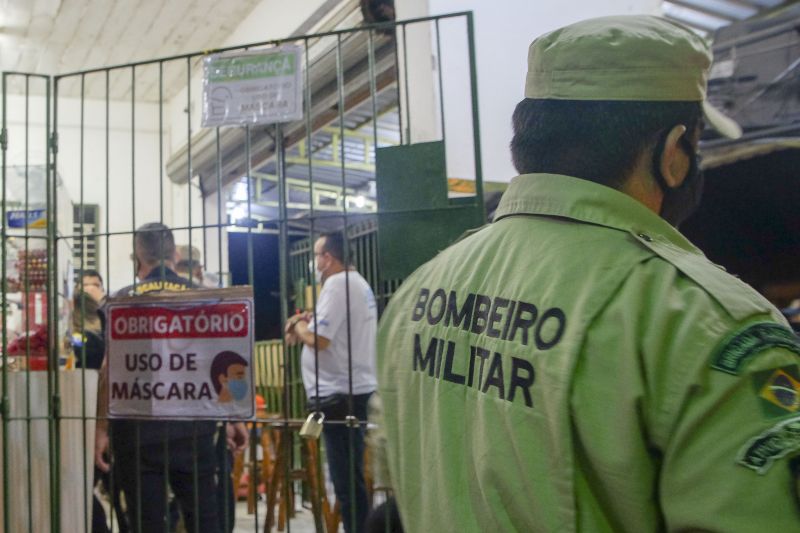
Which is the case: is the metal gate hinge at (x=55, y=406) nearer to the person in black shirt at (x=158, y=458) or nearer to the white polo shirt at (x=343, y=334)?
the person in black shirt at (x=158, y=458)

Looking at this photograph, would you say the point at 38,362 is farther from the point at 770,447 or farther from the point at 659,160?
the point at 770,447

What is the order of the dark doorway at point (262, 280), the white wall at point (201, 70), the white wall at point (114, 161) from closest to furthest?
the white wall at point (201, 70) < the white wall at point (114, 161) < the dark doorway at point (262, 280)

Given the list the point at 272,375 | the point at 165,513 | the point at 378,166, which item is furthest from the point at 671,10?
the point at 272,375

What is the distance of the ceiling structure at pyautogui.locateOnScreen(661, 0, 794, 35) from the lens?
11.7 ft

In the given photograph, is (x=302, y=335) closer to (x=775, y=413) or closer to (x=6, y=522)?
(x=6, y=522)

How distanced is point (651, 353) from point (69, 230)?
325 centimetres

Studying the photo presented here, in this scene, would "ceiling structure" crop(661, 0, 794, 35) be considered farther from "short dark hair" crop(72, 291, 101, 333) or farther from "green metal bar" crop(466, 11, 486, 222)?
"short dark hair" crop(72, 291, 101, 333)

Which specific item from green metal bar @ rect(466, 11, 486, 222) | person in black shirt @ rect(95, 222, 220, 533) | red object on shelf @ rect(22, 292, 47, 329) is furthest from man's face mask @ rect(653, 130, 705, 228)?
red object on shelf @ rect(22, 292, 47, 329)

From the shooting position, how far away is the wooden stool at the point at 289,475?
2.74 metres

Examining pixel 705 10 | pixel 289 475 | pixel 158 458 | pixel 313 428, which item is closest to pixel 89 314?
pixel 158 458

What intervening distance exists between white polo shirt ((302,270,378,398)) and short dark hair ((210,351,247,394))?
124 cm

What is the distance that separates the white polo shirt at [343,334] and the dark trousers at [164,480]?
77 centimetres

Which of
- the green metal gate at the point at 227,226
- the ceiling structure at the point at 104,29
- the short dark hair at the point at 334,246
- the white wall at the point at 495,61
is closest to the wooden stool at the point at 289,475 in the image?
the green metal gate at the point at 227,226

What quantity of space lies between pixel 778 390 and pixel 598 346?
180 millimetres
